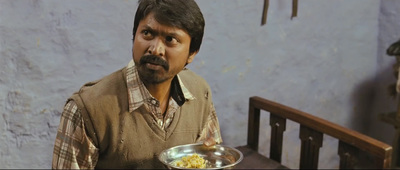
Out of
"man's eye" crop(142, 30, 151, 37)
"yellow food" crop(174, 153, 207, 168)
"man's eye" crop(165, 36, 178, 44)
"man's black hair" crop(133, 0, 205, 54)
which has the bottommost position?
"yellow food" crop(174, 153, 207, 168)

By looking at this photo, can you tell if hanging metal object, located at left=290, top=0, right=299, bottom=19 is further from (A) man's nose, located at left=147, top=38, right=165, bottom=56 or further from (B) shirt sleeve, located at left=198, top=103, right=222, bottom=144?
(A) man's nose, located at left=147, top=38, right=165, bottom=56

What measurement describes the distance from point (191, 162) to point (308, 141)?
3.43ft

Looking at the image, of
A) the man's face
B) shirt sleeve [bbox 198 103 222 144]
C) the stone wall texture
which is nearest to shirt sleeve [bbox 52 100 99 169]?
the man's face

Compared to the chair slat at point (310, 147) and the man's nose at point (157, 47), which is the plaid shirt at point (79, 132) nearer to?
the man's nose at point (157, 47)

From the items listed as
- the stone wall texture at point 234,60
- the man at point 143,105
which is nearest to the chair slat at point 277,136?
the stone wall texture at point 234,60

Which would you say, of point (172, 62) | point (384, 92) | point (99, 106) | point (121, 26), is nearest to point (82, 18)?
point (121, 26)

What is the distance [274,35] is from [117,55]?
1082 millimetres

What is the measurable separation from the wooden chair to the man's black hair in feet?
3.64

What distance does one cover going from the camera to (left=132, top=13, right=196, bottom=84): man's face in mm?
1484

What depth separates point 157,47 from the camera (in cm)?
148

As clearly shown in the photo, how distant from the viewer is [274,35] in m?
3.10

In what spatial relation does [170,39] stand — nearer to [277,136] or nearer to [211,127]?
[211,127]

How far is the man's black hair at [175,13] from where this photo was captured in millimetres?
1476

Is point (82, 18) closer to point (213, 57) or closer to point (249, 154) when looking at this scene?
point (213, 57)
